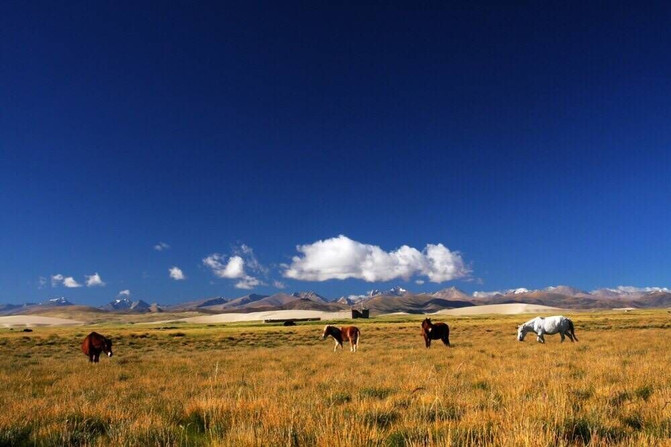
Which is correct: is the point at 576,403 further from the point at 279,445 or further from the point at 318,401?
the point at 279,445

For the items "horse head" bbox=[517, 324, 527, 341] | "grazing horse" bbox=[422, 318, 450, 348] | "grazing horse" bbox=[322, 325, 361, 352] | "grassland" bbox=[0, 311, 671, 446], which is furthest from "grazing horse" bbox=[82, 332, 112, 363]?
"horse head" bbox=[517, 324, 527, 341]

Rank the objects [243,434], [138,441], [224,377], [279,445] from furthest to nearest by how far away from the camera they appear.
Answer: [224,377], [138,441], [243,434], [279,445]

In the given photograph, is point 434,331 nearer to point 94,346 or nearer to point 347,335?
point 347,335

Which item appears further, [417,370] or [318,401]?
[417,370]

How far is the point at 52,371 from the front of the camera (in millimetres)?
18078

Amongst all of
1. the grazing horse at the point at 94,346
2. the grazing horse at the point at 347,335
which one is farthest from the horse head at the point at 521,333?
the grazing horse at the point at 94,346

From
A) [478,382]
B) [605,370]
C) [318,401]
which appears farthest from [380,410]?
[605,370]

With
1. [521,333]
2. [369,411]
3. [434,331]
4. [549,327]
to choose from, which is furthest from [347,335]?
[369,411]

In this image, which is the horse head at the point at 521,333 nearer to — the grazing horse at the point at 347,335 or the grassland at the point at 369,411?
the grazing horse at the point at 347,335

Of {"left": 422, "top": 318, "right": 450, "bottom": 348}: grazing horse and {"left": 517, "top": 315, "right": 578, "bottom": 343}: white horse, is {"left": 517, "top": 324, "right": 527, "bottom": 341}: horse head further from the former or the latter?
{"left": 422, "top": 318, "right": 450, "bottom": 348}: grazing horse

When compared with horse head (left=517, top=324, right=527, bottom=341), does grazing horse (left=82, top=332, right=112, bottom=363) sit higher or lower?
higher

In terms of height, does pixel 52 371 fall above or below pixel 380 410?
below

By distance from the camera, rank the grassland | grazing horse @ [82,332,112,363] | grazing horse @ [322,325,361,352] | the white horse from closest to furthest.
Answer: the grassland, grazing horse @ [82,332,112,363], grazing horse @ [322,325,361,352], the white horse

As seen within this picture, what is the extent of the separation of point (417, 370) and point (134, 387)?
943cm
